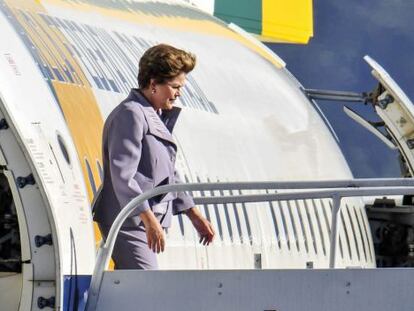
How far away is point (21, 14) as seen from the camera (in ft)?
33.7

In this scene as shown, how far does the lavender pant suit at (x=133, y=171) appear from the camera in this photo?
8484mm

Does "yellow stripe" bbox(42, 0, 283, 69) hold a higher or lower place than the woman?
higher

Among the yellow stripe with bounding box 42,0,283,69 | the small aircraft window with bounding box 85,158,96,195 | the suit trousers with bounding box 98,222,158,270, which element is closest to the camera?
the suit trousers with bounding box 98,222,158,270

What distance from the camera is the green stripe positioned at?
2327 centimetres

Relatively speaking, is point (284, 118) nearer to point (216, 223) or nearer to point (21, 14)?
point (216, 223)

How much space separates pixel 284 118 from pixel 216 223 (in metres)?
3.42

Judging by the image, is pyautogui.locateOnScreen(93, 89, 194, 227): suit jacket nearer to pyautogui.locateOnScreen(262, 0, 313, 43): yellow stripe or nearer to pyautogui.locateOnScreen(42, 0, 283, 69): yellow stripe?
pyautogui.locateOnScreen(42, 0, 283, 69): yellow stripe

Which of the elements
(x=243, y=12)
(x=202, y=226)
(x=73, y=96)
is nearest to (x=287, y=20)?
(x=243, y=12)

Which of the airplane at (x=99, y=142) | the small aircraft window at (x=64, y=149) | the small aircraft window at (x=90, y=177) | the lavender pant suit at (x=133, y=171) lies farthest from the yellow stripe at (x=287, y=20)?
the small aircraft window at (x=64, y=149)

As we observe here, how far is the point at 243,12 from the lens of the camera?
77.5ft

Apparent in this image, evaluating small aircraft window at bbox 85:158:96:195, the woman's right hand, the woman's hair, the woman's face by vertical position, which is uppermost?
the woman's hair

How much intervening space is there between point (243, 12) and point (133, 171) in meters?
15.3

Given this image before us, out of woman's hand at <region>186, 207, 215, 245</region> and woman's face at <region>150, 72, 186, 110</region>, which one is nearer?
woman's face at <region>150, 72, 186, 110</region>

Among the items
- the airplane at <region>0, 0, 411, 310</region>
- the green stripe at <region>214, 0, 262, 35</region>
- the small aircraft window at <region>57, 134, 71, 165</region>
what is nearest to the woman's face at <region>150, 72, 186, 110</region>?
the airplane at <region>0, 0, 411, 310</region>
